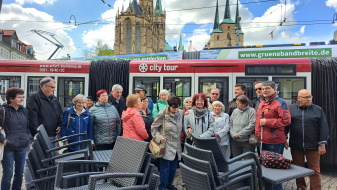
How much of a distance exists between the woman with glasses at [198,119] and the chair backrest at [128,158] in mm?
2079

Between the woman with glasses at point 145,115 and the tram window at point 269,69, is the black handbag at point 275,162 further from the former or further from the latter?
the tram window at point 269,69

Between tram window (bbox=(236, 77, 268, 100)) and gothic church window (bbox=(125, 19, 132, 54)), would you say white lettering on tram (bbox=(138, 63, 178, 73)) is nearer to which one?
tram window (bbox=(236, 77, 268, 100))

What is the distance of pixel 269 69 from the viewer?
7.27 m

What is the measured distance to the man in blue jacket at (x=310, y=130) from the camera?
452 cm

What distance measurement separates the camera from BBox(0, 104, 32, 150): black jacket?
3.99 m

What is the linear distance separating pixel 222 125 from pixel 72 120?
281 cm

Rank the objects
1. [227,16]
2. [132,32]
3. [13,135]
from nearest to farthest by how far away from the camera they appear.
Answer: [13,135], [132,32], [227,16]

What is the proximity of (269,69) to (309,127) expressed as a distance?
2.99 metres

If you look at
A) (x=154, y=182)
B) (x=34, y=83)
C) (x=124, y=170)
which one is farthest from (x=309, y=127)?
(x=34, y=83)

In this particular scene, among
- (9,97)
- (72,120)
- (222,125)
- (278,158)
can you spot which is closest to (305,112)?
(222,125)

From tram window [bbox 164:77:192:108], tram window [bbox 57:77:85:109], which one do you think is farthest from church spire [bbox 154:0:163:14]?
tram window [bbox 164:77:192:108]

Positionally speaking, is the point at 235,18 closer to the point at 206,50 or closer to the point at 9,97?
the point at 206,50

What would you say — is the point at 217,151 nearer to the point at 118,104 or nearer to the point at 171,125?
the point at 171,125

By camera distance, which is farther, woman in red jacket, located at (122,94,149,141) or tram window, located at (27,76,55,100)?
tram window, located at (27,76,55,100)
